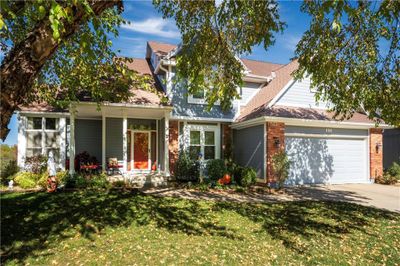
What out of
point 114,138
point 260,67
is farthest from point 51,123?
point 260,67

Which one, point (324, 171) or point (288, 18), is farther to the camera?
point (324, 171)

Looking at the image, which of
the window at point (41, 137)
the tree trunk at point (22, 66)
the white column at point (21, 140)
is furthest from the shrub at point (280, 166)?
the white column at point (21, 140)

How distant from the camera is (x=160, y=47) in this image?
17.8 meters

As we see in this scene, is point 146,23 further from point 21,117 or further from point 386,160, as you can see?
point 386,160

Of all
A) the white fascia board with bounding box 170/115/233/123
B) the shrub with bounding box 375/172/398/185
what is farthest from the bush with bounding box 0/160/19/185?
the shrub with bounding box 375/172/398/185

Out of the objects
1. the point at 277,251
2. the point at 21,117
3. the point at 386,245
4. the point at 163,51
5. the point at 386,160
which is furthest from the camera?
the point at 386,160

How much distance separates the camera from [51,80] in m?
11.1

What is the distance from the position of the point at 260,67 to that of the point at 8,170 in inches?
623

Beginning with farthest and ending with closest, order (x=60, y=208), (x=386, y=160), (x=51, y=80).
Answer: (x=386, y=160) < (x=51, y=80) < (x=60, y=208)

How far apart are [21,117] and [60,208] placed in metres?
7.97

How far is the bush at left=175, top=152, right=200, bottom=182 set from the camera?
555 inches

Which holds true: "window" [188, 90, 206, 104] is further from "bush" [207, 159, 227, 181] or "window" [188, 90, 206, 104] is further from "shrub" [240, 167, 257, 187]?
"shrub" [240, 167, 257, 187]

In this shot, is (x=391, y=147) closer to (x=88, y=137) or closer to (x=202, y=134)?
(x=202, y=134)

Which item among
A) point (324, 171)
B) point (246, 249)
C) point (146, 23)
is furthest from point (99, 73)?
point (324, 171)
